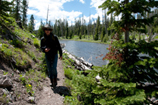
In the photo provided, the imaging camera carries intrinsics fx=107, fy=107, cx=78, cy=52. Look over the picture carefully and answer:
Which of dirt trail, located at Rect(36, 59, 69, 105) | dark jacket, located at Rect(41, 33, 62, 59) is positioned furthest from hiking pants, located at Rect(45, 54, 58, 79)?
dirt trail, located at Rect(36, 59, 69, 105)

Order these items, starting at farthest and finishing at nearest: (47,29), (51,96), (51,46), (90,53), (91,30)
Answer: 1. (91,30)
2. (90,53)
3. (51,46)
4. (47,29)
5. (51,96)

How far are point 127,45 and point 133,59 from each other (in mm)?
401

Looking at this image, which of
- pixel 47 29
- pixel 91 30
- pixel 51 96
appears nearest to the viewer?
pixel 51 96

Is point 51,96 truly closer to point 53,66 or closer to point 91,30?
point 53,66

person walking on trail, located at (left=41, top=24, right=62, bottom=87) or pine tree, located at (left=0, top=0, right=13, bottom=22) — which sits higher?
pine tree, located at (left=0, top=0, right=13, bottom=22)

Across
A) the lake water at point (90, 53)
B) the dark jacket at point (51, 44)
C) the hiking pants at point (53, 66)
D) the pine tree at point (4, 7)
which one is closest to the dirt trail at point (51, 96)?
the hiking pants at point (53, 66)

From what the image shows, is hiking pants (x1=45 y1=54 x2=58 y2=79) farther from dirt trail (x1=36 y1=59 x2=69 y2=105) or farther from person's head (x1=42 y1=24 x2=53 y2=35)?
person's head (x1=42 y1=24 x2=53 y2=35)

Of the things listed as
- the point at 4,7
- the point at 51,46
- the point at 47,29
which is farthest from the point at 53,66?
the point at 4,7

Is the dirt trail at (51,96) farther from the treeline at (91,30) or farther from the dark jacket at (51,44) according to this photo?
the treeline at (91,30)

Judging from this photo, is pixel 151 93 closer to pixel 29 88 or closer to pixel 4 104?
pixel 4 104

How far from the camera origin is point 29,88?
3602 mm

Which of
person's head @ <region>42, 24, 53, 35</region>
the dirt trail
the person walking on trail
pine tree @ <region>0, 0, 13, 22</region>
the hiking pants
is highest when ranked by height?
pine tree @ <region>0, 0, 13, 22</region>

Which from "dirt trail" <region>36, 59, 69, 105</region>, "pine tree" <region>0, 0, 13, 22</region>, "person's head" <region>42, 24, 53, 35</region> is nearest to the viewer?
"dirt trail" <region>36, 59, 69, 105</region>

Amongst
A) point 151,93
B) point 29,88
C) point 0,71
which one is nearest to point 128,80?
point 151,93
